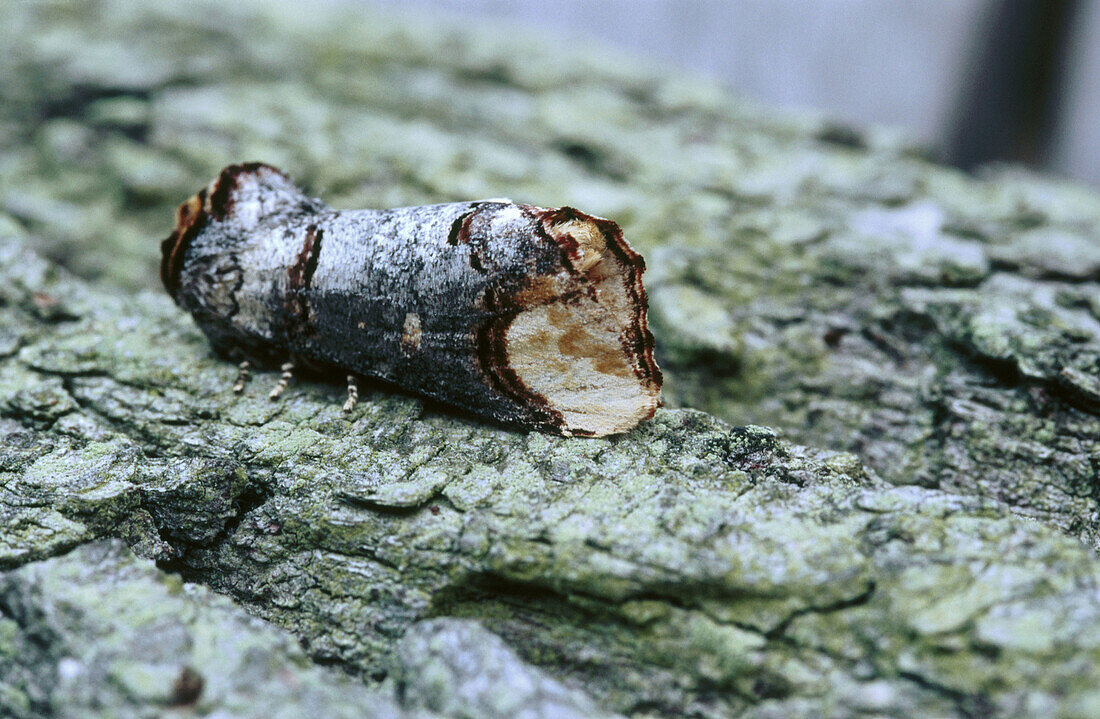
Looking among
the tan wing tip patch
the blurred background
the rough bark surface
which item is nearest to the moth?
the tan wing tip patch

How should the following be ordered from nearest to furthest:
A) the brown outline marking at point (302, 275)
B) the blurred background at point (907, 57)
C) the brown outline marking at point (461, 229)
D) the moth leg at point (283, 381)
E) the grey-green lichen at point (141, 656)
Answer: the grey-green lichen at point (141, 656)
the brown outline marking at point (461, 229)
the brown outline marking at point (302, 275)
the moth leg at point (283, 381)
the blurred background at point (907, 57)

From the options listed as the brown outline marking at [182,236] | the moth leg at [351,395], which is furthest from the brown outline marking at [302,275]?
the brown outline marking at [182,236]

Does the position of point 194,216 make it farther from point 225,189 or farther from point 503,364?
point 503,364

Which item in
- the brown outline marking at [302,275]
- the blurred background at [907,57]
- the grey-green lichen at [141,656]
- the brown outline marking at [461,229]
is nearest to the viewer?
the grey-green lichen at [141,656]

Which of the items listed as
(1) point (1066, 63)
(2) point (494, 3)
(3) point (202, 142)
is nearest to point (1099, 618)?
(3) point (202, 142)

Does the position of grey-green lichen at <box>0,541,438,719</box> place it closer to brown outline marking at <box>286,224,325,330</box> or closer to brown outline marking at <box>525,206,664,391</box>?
brown outline marking at <box>286,224,325,330</box>

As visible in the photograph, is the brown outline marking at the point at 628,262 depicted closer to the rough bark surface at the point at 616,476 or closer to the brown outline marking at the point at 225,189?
the rough bark surface at the point at 616,476
